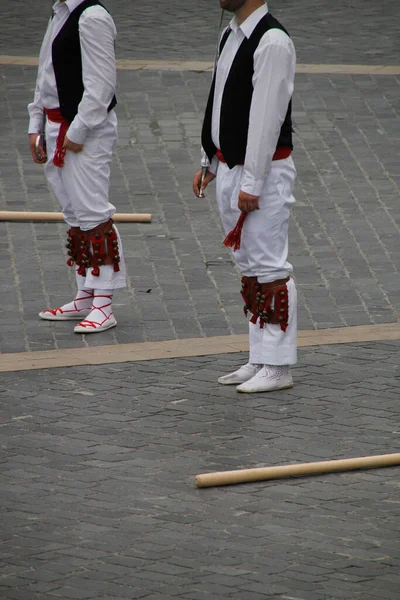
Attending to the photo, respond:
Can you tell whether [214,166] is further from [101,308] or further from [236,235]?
[101,308]

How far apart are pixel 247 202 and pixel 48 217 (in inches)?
135

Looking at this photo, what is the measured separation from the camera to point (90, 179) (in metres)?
7.81

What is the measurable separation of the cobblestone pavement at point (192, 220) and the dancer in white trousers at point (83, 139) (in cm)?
26

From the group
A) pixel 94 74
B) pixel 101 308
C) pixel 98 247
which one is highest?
pixel 94 74

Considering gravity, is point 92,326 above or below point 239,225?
below

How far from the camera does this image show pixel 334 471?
604cm

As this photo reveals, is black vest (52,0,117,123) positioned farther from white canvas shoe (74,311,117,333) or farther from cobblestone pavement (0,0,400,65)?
cobblestone pavement (0,0,400,65)

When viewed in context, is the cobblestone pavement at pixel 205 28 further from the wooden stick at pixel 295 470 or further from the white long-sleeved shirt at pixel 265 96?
the wooden stick at pixel 295 470

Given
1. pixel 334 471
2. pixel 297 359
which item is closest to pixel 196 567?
pixel 334 471

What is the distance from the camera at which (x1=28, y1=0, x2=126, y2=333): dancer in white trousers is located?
7.55m

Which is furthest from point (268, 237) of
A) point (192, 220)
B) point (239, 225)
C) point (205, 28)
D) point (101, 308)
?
point (205, 28)

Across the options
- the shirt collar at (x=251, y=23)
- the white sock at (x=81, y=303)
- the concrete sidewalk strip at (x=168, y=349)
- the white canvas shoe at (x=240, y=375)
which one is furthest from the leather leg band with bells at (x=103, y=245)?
the shirt collar at (x=251, y=23)

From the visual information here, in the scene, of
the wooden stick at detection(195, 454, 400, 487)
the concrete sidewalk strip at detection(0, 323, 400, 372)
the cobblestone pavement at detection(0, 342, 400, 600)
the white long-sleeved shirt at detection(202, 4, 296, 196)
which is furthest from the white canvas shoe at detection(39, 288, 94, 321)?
the wooden stick at detection(195, 454, 400, 487)

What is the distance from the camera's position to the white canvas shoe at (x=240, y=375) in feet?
23.6
